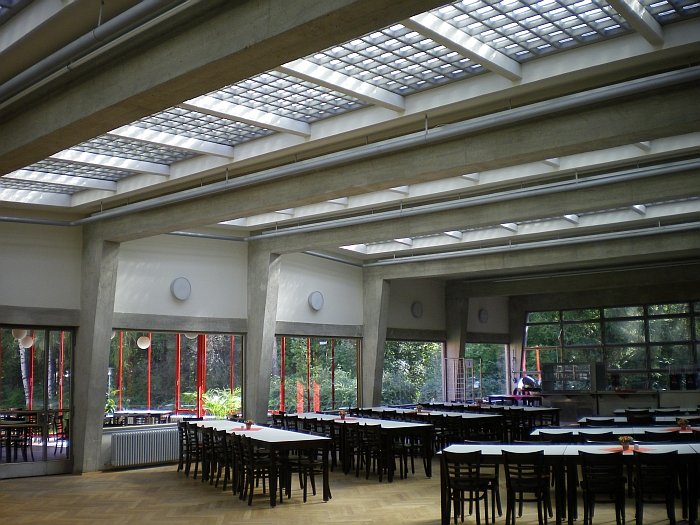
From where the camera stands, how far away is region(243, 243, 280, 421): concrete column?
1484 centimetres

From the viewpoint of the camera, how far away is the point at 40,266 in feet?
41.5

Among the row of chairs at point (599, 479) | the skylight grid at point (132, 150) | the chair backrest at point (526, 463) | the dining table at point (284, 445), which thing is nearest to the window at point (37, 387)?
the dining table at point (284, 445)

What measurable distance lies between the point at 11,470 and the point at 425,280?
12.0 m

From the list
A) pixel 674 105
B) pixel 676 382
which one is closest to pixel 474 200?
pixel 674 105

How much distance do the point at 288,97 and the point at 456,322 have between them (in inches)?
569

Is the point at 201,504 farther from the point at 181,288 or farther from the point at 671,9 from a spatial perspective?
the point at 671,9

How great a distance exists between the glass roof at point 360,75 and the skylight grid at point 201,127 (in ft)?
0.04

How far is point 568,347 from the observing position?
73.9 feet

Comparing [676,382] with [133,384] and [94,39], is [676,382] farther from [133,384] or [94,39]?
[94,39]

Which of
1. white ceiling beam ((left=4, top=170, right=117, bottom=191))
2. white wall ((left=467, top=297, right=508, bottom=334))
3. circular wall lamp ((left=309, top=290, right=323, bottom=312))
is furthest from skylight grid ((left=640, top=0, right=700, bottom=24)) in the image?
white wall ((left=467, top=297, right=508, bottom=334))

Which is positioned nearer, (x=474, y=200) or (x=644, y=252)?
(x=474, y=200)

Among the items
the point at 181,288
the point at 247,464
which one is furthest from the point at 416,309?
the point at 247,464

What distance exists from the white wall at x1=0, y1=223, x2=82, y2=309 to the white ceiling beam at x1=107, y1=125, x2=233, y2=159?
463 centimetres

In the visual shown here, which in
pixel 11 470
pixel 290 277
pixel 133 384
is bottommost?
pixel 11 470
